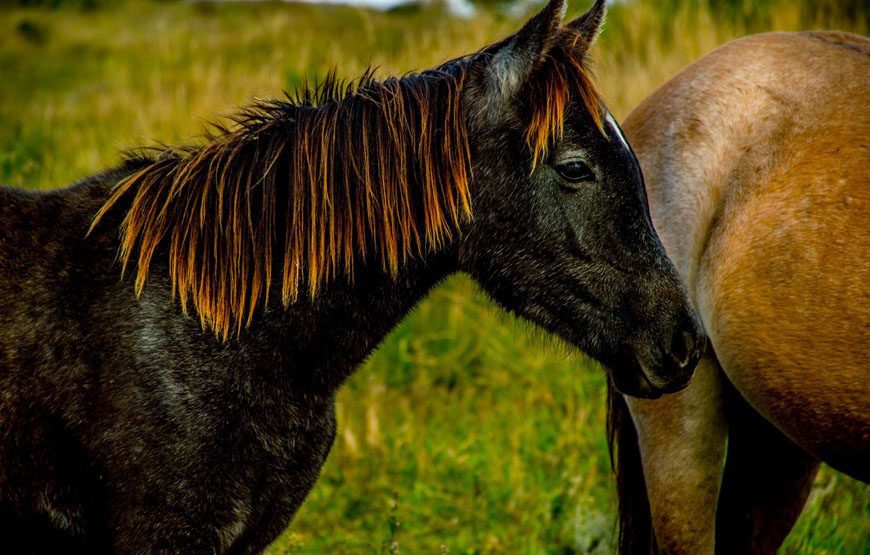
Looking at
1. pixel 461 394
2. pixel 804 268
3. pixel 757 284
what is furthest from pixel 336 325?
pixel 461 394

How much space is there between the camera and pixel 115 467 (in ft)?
7.64

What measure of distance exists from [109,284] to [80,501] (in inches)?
24.0

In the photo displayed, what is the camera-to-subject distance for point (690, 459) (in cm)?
301

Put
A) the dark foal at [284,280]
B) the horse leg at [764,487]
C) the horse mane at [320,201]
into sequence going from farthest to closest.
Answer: the horse leg at [764,487] < the horse mane at [320,201] < the dark foal at [284,280]

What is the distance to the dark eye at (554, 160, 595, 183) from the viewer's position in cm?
244

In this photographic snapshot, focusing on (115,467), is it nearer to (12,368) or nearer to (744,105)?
(12,368)

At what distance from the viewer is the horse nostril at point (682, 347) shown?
2477mm

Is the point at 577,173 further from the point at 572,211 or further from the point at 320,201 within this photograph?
the point at 320,201

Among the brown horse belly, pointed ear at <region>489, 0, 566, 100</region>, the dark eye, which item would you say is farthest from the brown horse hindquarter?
pointed ear at <region>489, 0, 566, 100</region>

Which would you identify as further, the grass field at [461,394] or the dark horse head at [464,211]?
the grass field at [461,394]

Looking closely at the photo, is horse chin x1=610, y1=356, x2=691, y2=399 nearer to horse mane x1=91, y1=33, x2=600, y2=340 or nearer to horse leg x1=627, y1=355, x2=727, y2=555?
horse leg x1=627, y1=355, x2=727, y2=555

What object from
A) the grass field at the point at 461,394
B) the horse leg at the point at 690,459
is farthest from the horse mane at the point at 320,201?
the horse leg at the point at 690,459

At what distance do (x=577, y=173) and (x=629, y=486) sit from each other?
150cm

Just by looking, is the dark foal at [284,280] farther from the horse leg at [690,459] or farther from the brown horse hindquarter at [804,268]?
the horse leg at [690,459]
